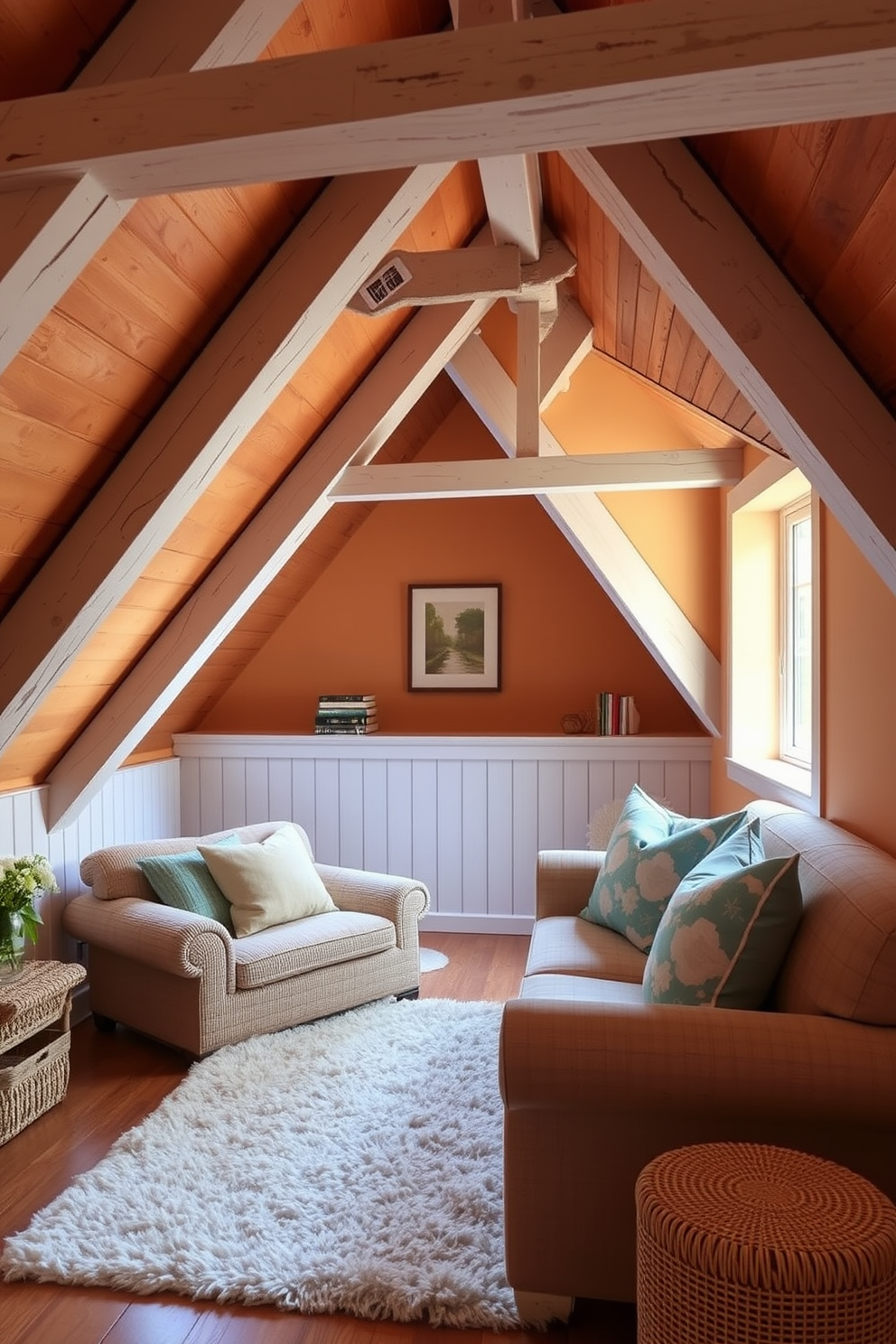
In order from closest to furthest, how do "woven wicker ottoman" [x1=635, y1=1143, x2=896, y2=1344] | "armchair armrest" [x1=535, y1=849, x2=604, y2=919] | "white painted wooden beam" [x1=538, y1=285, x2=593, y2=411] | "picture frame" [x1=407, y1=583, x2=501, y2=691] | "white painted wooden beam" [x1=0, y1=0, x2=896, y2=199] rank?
"white painted wooden beam" [x1=0, y1=0, x2=896, y2=199], "woven wicker ottoman" [x1=635, y1=1143, x2=896, y2=1344], "armchair armrest" [x1=535, y1=849, x2=604, y2=919], "white painted wooden beam" [x1=538, y1=285, x2=593, y2=411], "picture frame" [x1=407, y1=583, x2=501, y2=691]

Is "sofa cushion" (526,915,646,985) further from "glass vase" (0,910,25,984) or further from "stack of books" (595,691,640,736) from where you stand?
"stack of books" (595,691,640,736)

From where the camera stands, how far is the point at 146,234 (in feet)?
6.73

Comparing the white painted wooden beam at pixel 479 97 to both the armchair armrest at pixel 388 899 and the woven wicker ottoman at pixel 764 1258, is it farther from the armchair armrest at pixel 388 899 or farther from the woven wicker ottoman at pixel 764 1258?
the armchair armrest at pixel 388 899

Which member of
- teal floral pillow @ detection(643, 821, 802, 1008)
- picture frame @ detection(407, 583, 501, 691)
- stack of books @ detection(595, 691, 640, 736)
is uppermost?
picture frame @ detection(407, 583, 501, 691)

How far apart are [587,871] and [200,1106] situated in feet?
4.75

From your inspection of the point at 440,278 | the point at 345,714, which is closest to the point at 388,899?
the point at 345,714

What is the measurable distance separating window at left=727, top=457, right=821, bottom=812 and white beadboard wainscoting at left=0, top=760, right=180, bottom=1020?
8.67 ft

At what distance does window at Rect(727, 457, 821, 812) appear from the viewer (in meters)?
3.60

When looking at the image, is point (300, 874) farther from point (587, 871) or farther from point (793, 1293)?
point (793, 1293)

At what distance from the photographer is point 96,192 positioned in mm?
1454

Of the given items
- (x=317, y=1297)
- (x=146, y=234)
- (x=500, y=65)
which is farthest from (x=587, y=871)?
(x=500, y=65)

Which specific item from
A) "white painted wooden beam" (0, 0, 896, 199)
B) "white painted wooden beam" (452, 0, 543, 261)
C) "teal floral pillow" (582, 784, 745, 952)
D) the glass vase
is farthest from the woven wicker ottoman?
"white painted wooden beam" (452, 0, 543, 261)

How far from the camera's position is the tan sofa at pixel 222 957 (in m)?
3.08

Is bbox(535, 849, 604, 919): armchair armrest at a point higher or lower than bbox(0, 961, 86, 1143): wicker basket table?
higher
